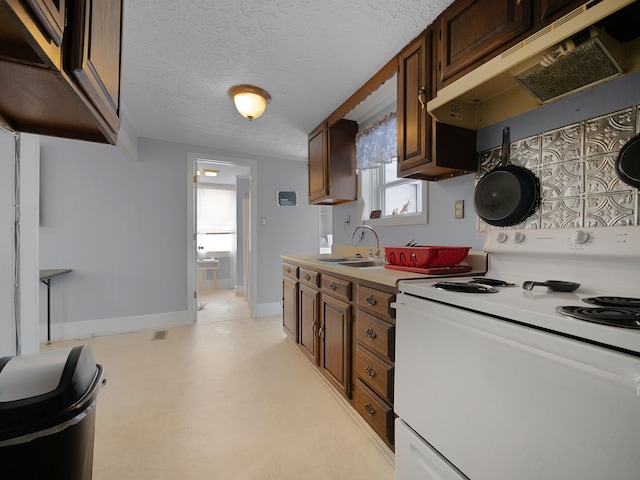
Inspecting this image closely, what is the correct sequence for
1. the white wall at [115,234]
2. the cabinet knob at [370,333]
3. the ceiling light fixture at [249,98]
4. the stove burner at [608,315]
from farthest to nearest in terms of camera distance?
1. the white wall at [115,234]
2. the ceiling light fixture at [249,98]
3. the cabinet knob at [370,333]
4. the stove burner at [608,315]

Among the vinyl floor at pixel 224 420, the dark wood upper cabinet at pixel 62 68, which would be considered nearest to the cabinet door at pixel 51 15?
the dark wood upper cabinet at pixel 62 68

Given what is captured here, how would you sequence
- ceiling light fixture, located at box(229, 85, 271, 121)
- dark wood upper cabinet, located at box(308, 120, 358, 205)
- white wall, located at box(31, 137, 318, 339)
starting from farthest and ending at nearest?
white wall, located at box(31, 137, 318, 339)
dark wood upper cabinet, located at box(308, 120, 358, 205)
ceiling light fixture, located at box(229, 85, 271, 121)

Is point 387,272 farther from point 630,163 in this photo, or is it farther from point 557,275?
point 630,163

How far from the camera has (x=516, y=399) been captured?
2.43 feet

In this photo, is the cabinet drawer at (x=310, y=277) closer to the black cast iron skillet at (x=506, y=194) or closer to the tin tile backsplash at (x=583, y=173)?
the black cast iron skillet at (x=506, y=194)

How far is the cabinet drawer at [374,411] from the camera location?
130cm

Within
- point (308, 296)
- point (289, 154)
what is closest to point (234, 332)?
point (308, 296)

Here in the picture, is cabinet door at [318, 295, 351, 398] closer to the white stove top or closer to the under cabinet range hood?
the white stove top

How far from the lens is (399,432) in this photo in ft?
3.76

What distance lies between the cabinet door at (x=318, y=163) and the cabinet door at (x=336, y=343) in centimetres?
126

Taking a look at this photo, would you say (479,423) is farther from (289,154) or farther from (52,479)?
(289,154)

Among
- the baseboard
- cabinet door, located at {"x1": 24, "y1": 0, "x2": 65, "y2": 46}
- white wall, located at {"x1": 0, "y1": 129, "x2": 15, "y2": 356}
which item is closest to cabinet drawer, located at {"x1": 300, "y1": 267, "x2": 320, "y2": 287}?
white wall, located at {"x1": 0, "y1": 129, "x2": 15, "y2": 356}

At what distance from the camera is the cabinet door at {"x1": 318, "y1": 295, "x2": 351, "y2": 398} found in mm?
1678

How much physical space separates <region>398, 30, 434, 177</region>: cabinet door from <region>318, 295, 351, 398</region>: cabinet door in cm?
94
